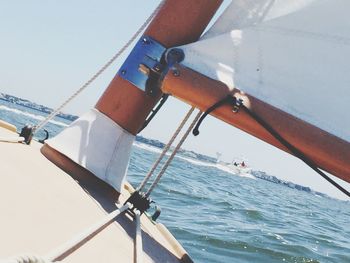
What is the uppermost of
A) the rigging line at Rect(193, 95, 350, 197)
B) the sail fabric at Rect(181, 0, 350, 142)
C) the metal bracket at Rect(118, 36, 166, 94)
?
the sail fabric at Rect(181, 0, 350, 142)

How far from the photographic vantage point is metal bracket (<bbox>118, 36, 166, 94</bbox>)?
7.16 feet

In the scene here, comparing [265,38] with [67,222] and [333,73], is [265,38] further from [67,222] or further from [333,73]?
[67,222]

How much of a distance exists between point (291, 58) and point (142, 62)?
2.62ft

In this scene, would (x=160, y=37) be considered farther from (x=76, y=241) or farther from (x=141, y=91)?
(x=76, y=241)

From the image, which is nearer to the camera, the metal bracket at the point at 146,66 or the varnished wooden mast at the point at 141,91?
the metal bracket at the point at 146,66

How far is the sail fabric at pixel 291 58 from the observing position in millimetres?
1738

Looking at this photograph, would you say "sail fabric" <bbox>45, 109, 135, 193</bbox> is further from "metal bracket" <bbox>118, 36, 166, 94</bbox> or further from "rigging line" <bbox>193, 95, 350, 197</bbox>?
"rigging line" <bbox>193, 95, 350, 197</bbox>

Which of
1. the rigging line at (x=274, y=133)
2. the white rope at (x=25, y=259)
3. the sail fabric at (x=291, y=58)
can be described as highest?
the sail fabric at (x=291, y=58)

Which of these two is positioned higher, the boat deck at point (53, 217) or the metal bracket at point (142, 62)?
the metal bracket at point (142, 62)

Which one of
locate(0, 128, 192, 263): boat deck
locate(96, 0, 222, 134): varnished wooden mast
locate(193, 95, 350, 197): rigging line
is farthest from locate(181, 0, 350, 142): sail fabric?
locate(0, 128, 192, 263): boat deck

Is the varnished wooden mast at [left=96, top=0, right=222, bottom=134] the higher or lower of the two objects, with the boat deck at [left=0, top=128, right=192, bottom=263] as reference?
higher

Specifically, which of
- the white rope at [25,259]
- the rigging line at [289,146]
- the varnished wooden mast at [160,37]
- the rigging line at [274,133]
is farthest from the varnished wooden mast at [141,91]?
the white rope at [25,259]

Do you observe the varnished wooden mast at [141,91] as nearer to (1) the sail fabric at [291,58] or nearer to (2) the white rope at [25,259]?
(1) the sail fabric at [291,58]

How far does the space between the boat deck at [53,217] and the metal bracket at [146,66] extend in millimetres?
655
